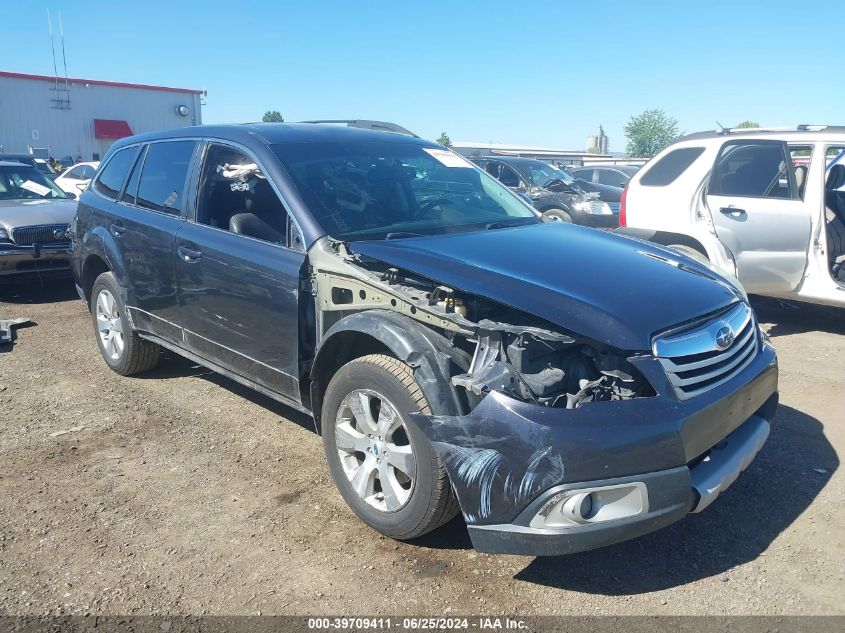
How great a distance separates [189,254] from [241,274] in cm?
60

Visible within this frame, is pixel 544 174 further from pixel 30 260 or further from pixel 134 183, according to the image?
pixel 134 183

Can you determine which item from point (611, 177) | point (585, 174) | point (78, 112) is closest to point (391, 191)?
point (611, 177)

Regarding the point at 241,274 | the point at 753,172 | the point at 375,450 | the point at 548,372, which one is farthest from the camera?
the point at 753,172

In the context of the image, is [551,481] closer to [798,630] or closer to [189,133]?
[798,630]

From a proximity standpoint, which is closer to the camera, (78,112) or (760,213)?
(760,213)

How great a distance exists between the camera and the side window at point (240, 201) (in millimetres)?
3857

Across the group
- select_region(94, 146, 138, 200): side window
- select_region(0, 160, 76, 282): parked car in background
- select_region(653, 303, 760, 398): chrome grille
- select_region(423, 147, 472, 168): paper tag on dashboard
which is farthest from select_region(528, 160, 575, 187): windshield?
select_region(653, 303, 760, 398): chrome grille

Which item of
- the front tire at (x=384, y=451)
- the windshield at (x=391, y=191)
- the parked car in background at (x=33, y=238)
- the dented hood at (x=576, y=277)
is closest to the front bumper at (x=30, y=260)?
the parked car in background at (x=33, y=238)

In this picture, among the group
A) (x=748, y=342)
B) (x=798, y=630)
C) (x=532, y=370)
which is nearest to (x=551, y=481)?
(x=532, y=370)

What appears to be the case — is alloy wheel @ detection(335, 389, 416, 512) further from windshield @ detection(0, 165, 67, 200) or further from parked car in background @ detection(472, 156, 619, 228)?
parked car in background @ detection(472, 156, 619, 228)

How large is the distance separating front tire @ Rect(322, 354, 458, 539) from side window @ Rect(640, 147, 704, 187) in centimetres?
490

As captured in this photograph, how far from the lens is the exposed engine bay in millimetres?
2744

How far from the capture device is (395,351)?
3.01 meters

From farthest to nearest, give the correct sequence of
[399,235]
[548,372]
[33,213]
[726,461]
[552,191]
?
[552,191], [33,213], [399,235], [726,461], [548,372]
